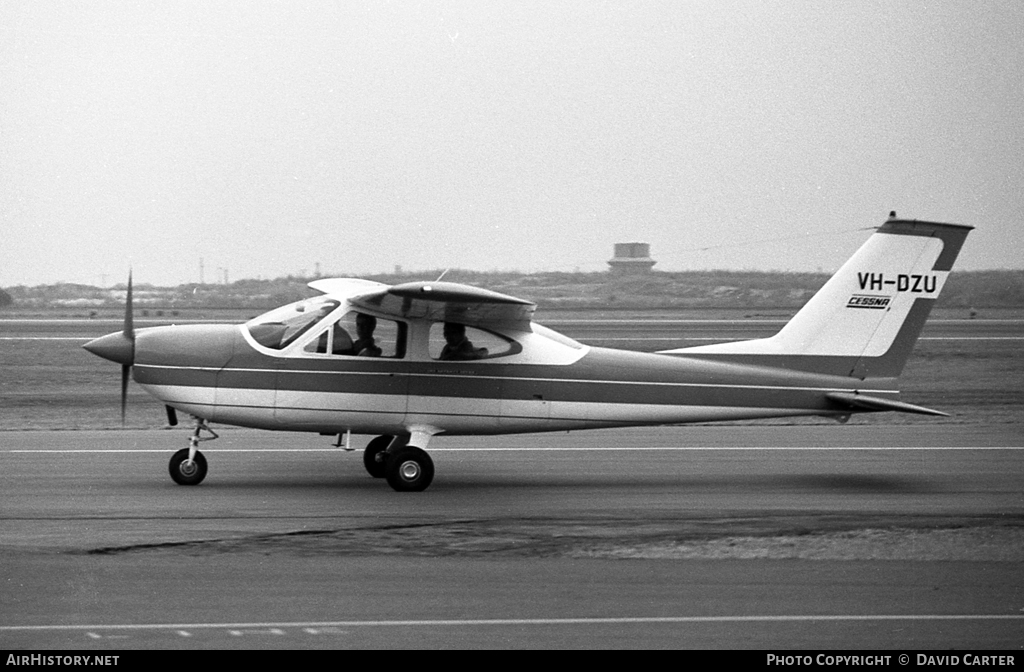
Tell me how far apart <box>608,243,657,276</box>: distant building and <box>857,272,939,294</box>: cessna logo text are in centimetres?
1429

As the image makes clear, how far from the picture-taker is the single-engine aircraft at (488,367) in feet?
43.5

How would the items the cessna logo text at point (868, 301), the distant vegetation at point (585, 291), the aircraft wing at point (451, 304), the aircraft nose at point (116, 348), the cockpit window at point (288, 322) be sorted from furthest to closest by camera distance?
the distant vegetation at point (585, 291) → the cessna logo text at point (868, 301) → the cockpit window at point (288, 322) → the aircraft nose at point (116, 348) → the aircraft wing at point (451, 304)

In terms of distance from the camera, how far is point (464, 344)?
539 inches

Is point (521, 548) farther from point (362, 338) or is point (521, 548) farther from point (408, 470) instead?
point (362, 338)

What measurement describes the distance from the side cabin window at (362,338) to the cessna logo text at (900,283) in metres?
5.47

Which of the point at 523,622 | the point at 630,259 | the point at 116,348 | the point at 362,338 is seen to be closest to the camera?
the point at 523,622

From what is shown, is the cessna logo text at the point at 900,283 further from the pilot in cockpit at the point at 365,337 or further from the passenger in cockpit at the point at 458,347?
the pilot in cockpit at the point at 365,337

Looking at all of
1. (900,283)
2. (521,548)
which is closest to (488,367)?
(521,548)

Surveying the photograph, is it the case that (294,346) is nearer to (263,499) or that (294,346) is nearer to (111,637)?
(263,499)

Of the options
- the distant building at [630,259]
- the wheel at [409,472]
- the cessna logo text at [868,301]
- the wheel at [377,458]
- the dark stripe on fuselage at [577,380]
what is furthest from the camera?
the distant building at [630,259]

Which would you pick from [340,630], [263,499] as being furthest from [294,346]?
[340,630]

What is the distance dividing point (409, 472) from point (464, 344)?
5.45ft

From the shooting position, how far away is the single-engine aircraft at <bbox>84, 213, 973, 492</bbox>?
1326 cm

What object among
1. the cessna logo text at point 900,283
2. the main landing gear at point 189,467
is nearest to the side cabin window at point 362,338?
the main landing gear at point 189,467
